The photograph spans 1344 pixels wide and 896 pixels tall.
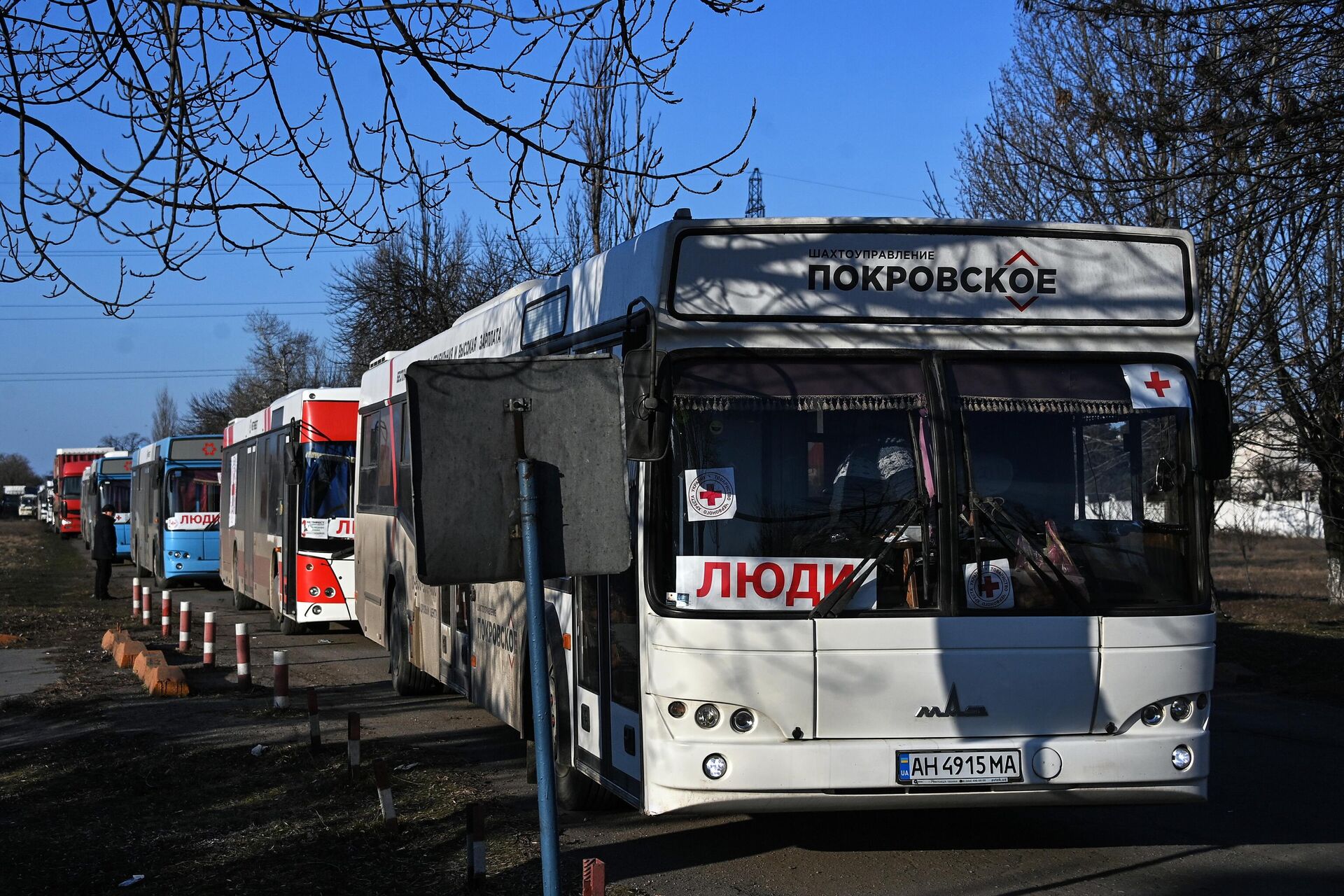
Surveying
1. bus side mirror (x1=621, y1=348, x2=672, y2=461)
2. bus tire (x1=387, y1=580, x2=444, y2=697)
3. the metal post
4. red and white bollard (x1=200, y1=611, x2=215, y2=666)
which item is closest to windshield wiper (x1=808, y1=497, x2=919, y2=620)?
bus side mirror (x1=621, y1=348, x2=672, y2=461)

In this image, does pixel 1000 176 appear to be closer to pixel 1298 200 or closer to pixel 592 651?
pixel 1298 200

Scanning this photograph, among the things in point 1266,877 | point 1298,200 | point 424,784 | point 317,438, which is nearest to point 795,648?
point 1266,877

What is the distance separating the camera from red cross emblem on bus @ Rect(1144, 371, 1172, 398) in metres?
6.87

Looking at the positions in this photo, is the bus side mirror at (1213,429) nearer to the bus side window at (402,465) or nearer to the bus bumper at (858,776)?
the bus bumper at (858,776)

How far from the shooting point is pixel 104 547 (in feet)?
90.9

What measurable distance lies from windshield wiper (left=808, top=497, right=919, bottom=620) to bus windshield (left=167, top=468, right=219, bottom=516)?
2566 cm

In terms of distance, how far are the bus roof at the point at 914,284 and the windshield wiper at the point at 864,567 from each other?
842mm

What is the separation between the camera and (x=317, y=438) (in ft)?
63.5

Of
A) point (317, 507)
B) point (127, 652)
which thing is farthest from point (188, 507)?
point (127, 652)

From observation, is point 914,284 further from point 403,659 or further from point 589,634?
point 403,659

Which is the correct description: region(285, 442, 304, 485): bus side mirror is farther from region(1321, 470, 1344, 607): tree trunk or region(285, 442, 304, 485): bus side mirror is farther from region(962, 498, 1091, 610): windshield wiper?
region(1321, 470, 1344, 607): tree trunk

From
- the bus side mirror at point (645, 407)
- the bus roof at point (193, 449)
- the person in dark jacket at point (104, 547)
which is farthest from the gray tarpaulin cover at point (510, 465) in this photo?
the bus roof at point (193, 449)

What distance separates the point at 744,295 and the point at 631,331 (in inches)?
22.8

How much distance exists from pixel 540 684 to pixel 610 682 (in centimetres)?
293
